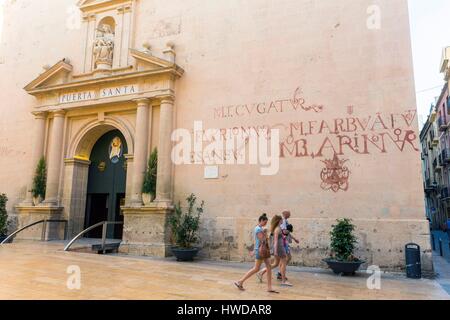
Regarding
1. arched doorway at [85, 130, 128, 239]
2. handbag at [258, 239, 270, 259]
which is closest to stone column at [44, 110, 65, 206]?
arched doorway at [85, 130, 128, 239]

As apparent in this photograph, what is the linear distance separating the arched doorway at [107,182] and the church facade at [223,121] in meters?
0.05

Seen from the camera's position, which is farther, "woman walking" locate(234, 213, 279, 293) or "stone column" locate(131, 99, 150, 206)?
"stone column" locate(131, 99, 150, 206)

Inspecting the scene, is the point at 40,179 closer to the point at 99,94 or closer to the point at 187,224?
the point at 99,94

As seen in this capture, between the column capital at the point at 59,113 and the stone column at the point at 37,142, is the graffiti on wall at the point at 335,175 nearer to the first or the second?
the column capital at the point at 59,113

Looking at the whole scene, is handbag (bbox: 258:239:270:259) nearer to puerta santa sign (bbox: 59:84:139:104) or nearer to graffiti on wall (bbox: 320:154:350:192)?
graffiti on wall (bbox: 320:154:350:192)

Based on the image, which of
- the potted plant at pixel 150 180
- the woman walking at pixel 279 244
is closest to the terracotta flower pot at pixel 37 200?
the potted plant at pixel 150 180

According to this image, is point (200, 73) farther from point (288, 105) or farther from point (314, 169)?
point (314, 169)

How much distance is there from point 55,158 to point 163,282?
8.55 metres

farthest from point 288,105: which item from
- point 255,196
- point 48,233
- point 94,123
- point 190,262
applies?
point 48,233

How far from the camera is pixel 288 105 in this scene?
10.5 meters

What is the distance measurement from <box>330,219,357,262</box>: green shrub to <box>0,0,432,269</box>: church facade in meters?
0.66

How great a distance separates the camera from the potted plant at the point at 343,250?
8.38 metres

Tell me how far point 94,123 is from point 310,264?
908cm

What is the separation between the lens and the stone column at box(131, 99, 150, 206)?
38.6 ft
